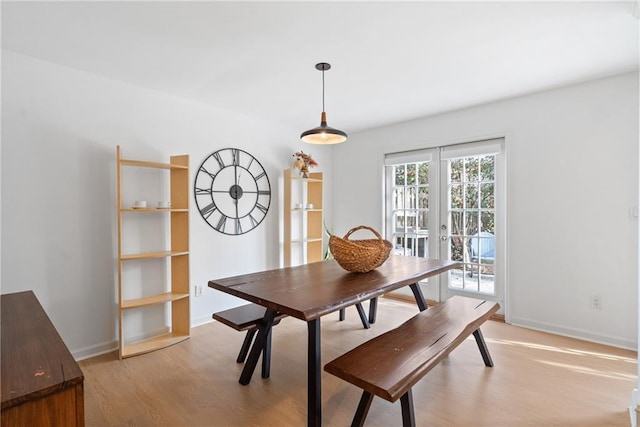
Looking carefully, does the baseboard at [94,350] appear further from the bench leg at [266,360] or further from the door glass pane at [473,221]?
the door glass pane at [473,221]

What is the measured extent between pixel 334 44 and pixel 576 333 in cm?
322

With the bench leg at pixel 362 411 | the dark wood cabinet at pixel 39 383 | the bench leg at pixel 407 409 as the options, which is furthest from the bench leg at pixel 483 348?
the dark wood cabinet at pixel 39 383

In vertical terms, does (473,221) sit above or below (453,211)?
below

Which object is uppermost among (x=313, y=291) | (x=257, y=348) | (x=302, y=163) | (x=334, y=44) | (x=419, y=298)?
(x=334, y=44)

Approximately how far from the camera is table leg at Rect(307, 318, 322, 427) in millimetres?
1636

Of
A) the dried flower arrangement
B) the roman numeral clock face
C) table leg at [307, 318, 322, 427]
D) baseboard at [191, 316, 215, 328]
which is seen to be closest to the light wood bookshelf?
the dried flower arrangement

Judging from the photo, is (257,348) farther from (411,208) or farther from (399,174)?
(399,174)

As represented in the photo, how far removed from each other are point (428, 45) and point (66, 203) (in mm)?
2891

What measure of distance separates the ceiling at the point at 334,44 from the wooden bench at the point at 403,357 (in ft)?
6.07

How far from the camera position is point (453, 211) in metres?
3.72

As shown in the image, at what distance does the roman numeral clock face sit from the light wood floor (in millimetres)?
1239

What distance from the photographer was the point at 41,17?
1.82 meters

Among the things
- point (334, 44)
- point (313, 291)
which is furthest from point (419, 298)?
point (334, 44)

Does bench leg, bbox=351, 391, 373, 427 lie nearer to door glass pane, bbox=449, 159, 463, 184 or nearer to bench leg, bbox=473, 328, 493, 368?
bench leg, bbox=473, 328, 493, 368
